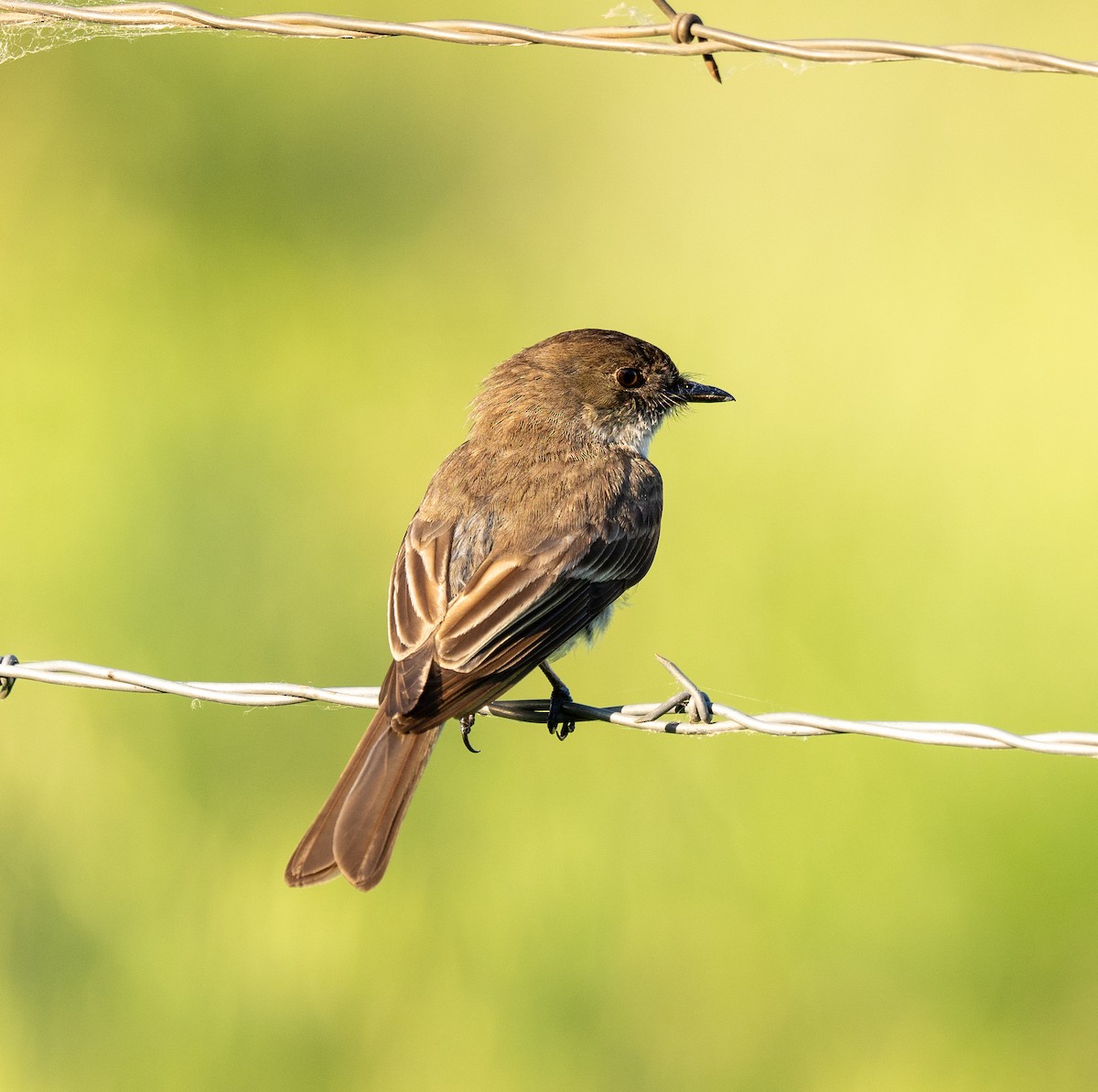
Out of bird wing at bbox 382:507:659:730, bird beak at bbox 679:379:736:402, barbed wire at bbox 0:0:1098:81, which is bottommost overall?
bird wing at bbox 382:507:659:730

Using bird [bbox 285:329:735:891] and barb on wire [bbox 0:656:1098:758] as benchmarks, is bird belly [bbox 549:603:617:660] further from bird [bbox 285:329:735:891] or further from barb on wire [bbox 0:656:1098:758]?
barb on wire [bbox 0:656:1098:758]

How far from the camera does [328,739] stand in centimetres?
664

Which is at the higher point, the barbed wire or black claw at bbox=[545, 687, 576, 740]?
the barbed wire

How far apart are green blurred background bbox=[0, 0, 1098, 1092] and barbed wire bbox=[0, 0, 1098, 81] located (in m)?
3.18

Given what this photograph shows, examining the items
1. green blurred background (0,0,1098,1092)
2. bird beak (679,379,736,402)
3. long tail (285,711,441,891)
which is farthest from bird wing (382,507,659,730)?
green blurred background (0,0,1098,1092)

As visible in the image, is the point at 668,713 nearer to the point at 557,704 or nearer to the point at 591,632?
the point at 557,704

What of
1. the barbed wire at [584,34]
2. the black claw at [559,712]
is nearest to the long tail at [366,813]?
the black claw at [559,712]

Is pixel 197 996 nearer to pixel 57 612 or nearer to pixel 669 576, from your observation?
pixel 57 612

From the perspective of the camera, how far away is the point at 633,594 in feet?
24.3

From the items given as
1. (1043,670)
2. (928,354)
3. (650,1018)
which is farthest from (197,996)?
(928,354)

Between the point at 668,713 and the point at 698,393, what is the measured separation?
99.9 inches

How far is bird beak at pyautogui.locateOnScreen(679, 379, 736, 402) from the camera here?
613 centimetres

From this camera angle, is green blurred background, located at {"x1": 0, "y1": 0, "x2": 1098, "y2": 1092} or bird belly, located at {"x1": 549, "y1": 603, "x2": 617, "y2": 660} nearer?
bird belly, located at {"x1": 549, "y1": 603, "x2": 617, "y2": 660}

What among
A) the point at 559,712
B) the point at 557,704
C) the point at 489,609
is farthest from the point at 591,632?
the point at 559,712
